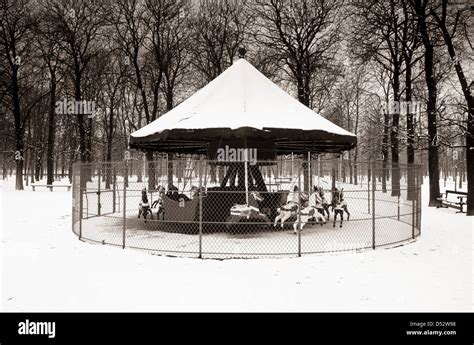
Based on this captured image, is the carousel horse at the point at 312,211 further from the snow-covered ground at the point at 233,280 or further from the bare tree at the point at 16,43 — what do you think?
the bare tree at the point at 16,43

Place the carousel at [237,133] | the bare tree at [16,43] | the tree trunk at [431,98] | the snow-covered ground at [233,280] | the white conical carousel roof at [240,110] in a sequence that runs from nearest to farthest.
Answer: the snow-covered ground at [233,280] → the carousel at [237,133] → the white conical carousel roof at [240,110] → the tree trunk at [431,98] → the bare tree at [16,43]

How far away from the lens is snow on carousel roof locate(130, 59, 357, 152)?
39.3ft

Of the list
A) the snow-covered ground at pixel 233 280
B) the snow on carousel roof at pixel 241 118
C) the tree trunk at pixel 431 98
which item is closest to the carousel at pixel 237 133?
the snow on carousel roof at pixel 241 118

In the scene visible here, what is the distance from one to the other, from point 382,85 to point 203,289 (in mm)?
34541

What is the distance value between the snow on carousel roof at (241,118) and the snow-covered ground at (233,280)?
12.4 ft

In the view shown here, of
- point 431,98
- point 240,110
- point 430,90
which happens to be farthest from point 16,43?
point 431,98

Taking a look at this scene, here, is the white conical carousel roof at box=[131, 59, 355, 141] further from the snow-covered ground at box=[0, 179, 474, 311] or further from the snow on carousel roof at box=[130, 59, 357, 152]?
the snow-covered ground at box=[0, 179, 474, 311]

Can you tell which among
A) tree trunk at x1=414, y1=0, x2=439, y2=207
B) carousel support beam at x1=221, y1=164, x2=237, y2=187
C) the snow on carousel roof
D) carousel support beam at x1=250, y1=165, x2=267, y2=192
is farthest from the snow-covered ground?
tree trunk at x1=414, y1=0, x2=439, y2=207

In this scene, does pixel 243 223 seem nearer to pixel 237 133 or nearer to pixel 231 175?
pixel 237 133

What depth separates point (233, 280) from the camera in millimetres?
7492

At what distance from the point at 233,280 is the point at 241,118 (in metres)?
5.77

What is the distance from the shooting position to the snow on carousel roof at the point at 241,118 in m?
12.0

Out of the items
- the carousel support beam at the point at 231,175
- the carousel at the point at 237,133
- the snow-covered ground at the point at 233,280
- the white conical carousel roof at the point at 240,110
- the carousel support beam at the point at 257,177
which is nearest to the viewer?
the snow-covered ground at the point at 233,280
